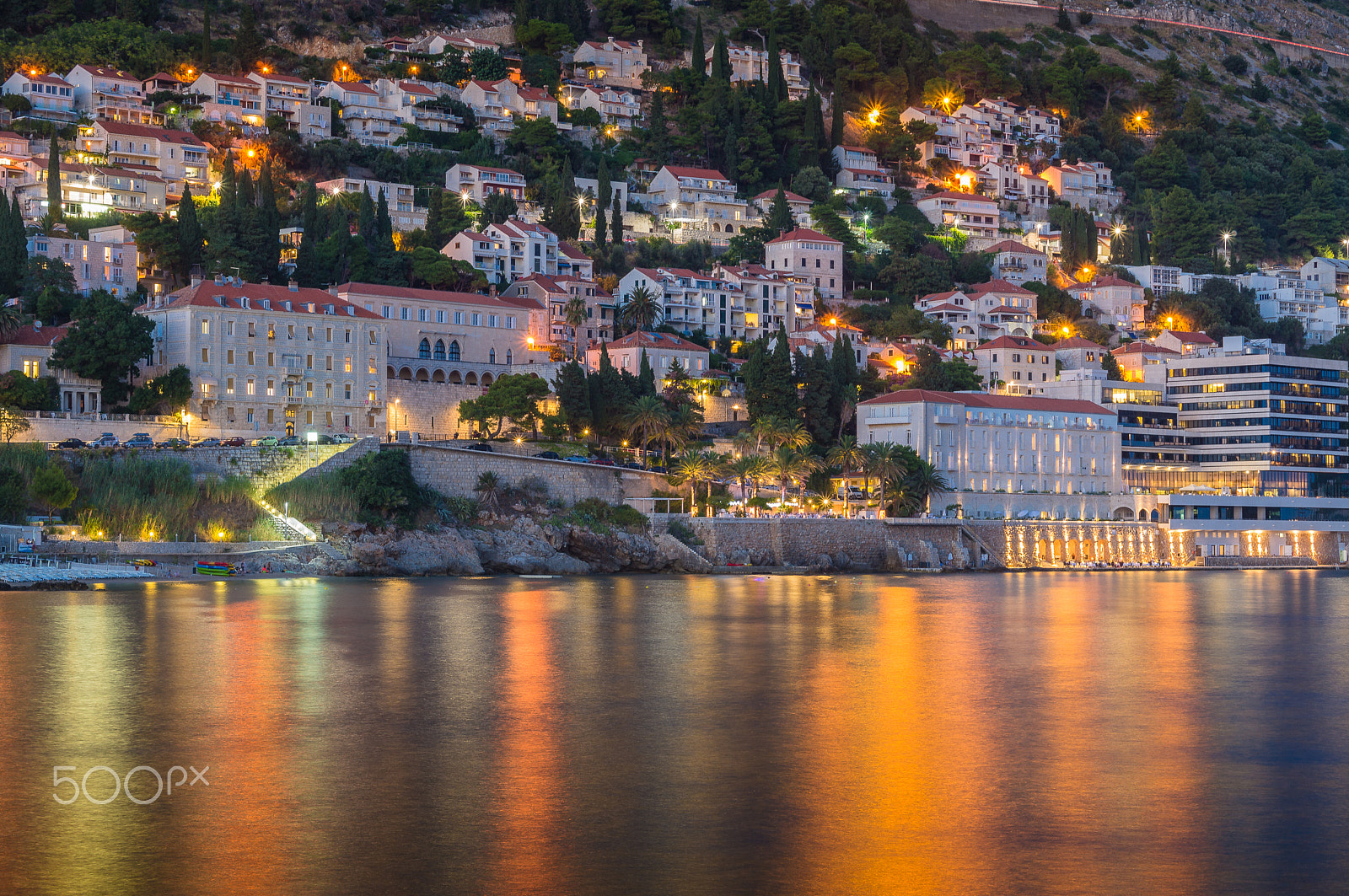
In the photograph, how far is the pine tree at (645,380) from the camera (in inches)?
3056

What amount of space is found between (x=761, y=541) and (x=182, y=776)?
51204mm

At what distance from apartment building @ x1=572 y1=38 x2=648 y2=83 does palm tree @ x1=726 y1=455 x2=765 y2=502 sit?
57.5 m

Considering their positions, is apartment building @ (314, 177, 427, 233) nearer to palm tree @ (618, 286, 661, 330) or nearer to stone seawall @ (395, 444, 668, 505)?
palm tree @ (618, 286, 661, 330)

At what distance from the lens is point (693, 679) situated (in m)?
32.7

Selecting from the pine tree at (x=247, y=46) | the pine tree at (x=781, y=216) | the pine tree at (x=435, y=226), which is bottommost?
the pine tree at (x=435, y=226)

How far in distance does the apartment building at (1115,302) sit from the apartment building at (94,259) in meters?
65.5

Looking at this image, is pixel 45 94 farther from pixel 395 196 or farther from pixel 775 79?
pixel 775 79

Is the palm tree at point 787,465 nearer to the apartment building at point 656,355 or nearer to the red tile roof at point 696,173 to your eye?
the apartment building at point 656,355

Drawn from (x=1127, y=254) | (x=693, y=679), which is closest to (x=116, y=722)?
(x=693, y=679)

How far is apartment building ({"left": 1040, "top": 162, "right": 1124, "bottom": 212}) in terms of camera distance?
133 m

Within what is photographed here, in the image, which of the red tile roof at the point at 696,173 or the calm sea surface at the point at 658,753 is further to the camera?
the red tile roof at the point at 696,173

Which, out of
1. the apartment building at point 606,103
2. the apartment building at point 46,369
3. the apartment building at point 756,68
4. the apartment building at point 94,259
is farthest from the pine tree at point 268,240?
the apartment building at point 756,68

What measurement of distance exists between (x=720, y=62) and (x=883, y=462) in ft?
192

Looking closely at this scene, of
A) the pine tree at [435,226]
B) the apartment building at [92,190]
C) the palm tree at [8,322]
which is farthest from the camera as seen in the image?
the pine tree at [435,226]
